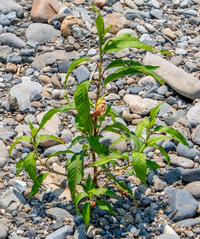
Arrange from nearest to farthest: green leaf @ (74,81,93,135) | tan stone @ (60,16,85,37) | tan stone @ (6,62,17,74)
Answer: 1. green leaf @ (74,81,93,135)
2. tan stone @ (6,62,17,74)
3. tan stone @ (60,16,85,37)

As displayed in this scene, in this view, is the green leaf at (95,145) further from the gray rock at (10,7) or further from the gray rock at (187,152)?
the gray rock at (10,7)

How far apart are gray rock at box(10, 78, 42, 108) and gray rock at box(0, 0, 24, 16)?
1969 millimetres

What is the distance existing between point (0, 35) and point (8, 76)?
1091 millimetres

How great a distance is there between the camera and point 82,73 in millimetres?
4645

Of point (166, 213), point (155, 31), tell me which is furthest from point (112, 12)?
point (166, 213)

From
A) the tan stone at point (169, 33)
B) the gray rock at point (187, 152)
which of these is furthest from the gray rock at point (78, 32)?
the gray rock at point (187, 152)

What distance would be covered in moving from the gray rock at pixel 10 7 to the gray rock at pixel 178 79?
A: 2.80 metres

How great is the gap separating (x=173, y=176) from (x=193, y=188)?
0.25 meters

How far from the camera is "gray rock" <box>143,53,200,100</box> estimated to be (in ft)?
13.5

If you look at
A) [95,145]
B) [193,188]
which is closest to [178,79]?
[193,188]

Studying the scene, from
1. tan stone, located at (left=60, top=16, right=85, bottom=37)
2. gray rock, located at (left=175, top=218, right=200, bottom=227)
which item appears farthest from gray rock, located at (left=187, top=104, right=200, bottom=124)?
tan stone, located at (left=60, top=16, right=85, bottom=37)

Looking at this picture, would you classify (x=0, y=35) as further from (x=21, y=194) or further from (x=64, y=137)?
(x=21, y=194)

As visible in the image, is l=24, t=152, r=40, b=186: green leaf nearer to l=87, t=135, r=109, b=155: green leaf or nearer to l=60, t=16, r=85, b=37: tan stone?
l=87, t=135, r=109, b=155: green leaf

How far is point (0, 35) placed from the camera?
5371 mm
